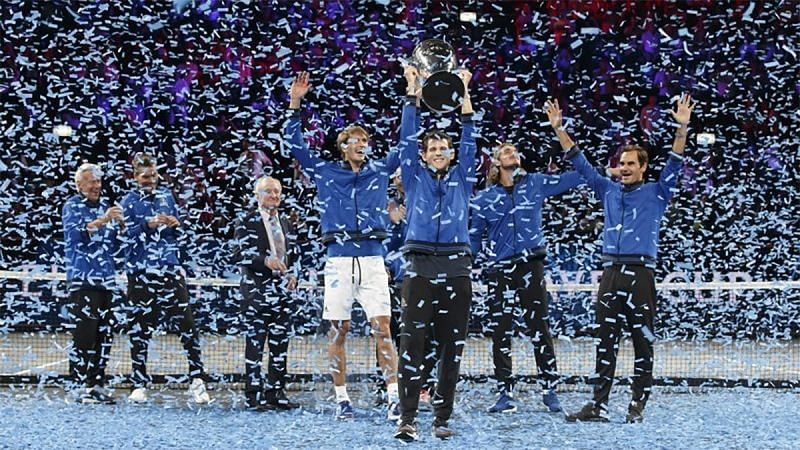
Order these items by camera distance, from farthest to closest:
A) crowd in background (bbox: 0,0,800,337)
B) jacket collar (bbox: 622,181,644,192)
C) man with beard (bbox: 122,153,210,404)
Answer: crowd in background (bbox: 0,0,800,337)
man with beard (bbox: 122,153,210,404)
jacket collar (bbox: 622,181,644,192)

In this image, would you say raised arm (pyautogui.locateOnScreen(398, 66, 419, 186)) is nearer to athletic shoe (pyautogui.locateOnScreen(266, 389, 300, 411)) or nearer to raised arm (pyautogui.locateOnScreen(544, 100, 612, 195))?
raised arm (pyautogui.locateOnScreen(544, 100, 612, 195))

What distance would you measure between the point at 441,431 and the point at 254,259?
213cm

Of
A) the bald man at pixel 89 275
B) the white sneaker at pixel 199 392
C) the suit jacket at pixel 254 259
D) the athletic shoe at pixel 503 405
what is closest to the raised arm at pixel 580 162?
the athletic shoe at pixel 503 405

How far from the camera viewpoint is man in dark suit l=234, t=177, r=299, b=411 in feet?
23.8

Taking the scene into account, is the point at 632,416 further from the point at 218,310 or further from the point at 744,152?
the point at 744,152

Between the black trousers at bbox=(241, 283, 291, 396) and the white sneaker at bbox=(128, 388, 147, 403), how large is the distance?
0.85 m

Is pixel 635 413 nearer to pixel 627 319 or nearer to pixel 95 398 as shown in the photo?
pixel 627 319

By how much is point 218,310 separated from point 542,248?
23.7ft

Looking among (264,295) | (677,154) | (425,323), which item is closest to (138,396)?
(264,295)

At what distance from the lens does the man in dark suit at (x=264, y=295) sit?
23.8 ft

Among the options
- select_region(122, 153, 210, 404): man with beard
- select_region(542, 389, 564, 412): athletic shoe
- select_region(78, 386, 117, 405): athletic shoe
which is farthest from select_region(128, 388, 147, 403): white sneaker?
select_region(542, 389, 564, 412): athletic shoe

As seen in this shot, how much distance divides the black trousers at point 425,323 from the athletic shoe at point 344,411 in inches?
33.3

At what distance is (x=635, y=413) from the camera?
263 inches

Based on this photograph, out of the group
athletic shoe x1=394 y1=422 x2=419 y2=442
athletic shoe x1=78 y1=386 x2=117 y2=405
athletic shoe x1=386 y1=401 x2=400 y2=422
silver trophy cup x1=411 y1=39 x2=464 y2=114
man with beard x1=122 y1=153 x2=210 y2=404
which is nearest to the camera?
athletic shoe x1=394 y1=422 x2=419 y2=442
